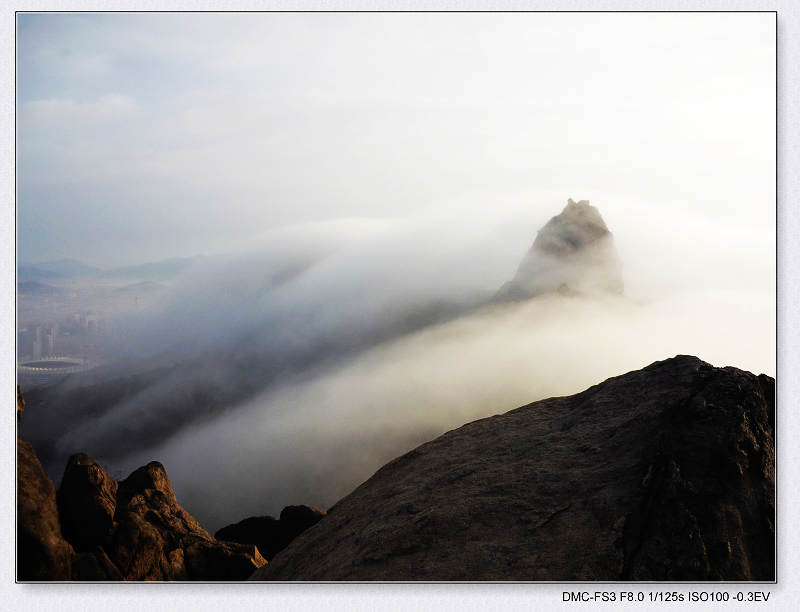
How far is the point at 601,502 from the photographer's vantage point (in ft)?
17.6

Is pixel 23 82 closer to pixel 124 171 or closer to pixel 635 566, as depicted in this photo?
pixel 124 171

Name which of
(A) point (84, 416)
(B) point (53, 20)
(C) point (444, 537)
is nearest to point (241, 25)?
(B) point (53, 20)

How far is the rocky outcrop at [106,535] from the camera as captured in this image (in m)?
6.39

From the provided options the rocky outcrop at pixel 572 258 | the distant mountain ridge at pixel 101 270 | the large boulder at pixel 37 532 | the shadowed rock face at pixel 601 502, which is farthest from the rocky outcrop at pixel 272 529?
the rocky outcrop at pixel 572 258

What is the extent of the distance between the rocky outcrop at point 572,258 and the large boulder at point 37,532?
443cm

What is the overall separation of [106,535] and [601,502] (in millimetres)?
4014

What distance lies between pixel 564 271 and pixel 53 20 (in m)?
5.37

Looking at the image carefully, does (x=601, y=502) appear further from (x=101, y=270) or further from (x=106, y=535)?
(x=101, y=270)

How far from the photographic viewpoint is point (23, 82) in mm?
7113

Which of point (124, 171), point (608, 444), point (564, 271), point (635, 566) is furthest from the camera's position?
point (564, 271)

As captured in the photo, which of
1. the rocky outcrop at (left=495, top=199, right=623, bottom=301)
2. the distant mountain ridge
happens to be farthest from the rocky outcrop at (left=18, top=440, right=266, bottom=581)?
the rocky outcrop at (left=495, top=199, right=623, bottom=301)

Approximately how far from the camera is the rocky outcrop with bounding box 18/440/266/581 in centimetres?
639

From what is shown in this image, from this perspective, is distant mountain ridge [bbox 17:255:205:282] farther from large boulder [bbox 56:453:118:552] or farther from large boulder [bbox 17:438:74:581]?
large boulder [bbox 56:453:118:552]

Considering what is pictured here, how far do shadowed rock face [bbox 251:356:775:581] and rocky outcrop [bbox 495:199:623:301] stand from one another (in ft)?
5.89
